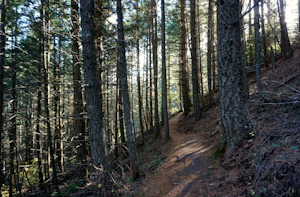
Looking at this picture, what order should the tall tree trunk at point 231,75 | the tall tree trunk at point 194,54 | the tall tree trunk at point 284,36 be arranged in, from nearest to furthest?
the tall tree trunk at point 231,75
the tall tree trunk at point 284,36
the tall tree trunk at point 194,54

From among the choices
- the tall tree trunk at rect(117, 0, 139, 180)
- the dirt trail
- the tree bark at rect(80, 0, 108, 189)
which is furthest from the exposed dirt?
the tree bark at rect(80, 0, 108, 189)

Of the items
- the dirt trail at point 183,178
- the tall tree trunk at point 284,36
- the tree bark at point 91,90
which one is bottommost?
the dirt trail at point 183,178

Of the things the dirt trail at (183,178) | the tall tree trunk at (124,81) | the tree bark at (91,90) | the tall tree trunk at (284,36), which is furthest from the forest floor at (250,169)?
the tall tree trunk at (284,36)

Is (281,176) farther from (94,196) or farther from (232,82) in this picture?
(94,196)

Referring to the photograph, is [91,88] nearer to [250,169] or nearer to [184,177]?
[184,177]

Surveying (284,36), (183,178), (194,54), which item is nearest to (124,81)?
(183,178)

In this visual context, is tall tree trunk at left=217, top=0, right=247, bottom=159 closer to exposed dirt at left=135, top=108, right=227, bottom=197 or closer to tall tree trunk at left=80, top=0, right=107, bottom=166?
exposed dirt at left=135, top=108, right=227, bottom=197

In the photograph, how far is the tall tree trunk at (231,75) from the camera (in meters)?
4.68

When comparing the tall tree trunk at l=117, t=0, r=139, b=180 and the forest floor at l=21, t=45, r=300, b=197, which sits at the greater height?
the tall tree trunk at l=117, t=0, r=139, b=180

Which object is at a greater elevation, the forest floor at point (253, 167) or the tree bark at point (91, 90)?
the tree bark at point (91, 90)

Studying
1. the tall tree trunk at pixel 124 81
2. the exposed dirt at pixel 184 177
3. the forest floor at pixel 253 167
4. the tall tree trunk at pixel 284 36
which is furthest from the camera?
the tall tree trunk at pixel 284 36

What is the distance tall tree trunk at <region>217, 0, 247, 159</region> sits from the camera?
4.68m

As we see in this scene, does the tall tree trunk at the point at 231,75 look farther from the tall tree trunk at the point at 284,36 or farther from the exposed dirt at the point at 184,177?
the tall tree trunk at the point at 284,36

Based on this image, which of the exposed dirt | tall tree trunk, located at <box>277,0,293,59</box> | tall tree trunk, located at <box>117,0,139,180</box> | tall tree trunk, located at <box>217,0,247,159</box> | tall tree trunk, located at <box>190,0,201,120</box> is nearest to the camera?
the exposed dirt
